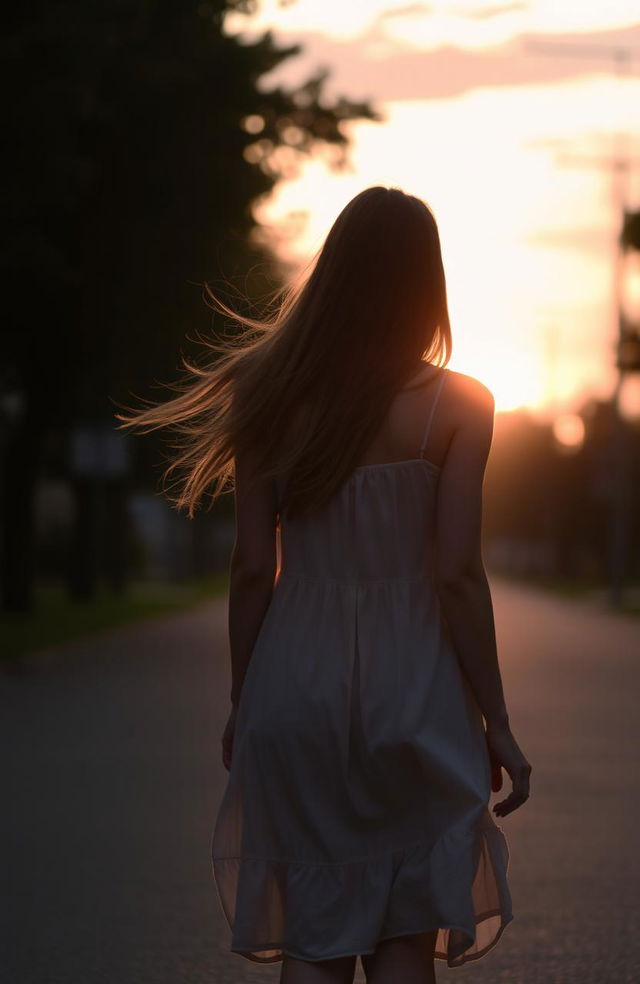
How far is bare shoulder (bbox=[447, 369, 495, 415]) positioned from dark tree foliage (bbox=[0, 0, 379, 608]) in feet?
48.8

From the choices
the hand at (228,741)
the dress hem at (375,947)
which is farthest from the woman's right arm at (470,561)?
the hand at (228,741)

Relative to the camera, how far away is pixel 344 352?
3.52 meters

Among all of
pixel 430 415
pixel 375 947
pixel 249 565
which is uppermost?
pixel 430 415

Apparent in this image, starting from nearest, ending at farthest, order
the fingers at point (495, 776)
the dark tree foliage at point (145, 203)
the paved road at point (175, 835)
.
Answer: the fingers at point (495, 776) < the paved road at point (175, 835) < the dark tree foliage at point (145, 203)

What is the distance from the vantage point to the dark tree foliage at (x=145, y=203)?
20016 mm

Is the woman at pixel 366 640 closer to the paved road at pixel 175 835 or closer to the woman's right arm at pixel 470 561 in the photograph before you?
the woman's right arm at pixel 470 561

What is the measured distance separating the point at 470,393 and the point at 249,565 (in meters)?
0.51

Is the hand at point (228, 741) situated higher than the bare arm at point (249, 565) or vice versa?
the bare arm at point (249, 565)

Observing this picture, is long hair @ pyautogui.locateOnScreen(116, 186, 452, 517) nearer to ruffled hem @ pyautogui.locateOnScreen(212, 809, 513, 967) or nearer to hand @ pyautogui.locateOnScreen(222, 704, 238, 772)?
hand @ pyautogui.locateOnScreen(222, 704, 238, 772)

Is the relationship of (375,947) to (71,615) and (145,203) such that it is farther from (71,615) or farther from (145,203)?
(71,615)

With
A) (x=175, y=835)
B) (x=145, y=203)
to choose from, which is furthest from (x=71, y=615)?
(x=175, y=835)

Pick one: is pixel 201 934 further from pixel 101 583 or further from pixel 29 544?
pixel 101 583

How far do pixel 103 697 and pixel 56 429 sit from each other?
1542cm

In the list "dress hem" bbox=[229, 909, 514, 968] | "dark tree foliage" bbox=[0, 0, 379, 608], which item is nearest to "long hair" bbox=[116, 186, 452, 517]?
"dress hem" bbox=[229, 909, 514, 968]
